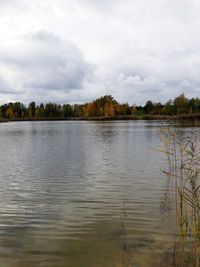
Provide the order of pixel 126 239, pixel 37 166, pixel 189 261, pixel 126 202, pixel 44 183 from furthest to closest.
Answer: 1. pixel 37 166
2. pixel 44 183
3. pixel 126 202
4. pixel 126 239
5. pixel 189 261

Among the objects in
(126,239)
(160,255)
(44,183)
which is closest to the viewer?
(160,255)

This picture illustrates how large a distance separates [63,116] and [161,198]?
597 ft

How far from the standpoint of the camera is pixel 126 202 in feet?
40.3

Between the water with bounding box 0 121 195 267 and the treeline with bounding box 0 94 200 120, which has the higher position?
the treeline with bounding box 0 94 200 120

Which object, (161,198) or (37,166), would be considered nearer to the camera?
(161,198)

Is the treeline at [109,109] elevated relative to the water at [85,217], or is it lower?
elevated

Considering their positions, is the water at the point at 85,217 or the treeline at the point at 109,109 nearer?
the water at the point at 85,217

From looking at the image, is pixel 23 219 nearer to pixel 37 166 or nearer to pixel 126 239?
pixel 126 239

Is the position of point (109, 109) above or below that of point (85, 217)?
above

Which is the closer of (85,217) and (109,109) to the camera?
(85,217)

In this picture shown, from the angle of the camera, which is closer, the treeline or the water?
the water

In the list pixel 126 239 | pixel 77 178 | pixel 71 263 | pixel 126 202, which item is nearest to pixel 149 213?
pixel 126 202

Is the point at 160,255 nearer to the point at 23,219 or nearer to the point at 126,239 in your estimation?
the point at 126,239

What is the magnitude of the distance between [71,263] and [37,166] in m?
15.0
